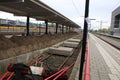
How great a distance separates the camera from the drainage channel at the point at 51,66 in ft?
22.2

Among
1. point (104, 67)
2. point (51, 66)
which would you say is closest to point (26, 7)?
point (51, 66)

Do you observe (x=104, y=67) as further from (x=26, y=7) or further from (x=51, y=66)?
(x=26, y=7)

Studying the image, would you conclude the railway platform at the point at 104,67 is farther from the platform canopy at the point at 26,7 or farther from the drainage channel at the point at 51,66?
the platform canopy at the point at 26,7

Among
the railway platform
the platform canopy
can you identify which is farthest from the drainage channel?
the platform canopy

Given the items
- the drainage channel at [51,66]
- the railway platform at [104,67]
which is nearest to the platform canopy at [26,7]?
the drainage channel at [51,66]

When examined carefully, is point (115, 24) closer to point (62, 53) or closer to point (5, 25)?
point (5, 25)

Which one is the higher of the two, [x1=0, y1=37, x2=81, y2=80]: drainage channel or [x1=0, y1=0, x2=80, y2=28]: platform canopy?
[x1=0, y1=0, x2=80, y2=28]: platform canopy

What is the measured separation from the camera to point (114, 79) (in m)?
6.86

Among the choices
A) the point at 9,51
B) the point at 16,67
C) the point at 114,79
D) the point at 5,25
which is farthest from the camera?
the point at 5,25

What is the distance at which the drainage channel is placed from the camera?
6.75m

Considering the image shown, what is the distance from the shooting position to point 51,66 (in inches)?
473

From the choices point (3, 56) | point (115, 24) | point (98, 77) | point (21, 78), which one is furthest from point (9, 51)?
point (115, 24)

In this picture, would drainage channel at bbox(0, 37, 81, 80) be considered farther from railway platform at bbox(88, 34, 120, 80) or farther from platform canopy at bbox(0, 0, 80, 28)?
platform canopy at bbox(0, 0, 80, 28)

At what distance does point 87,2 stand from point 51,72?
13.2ft
